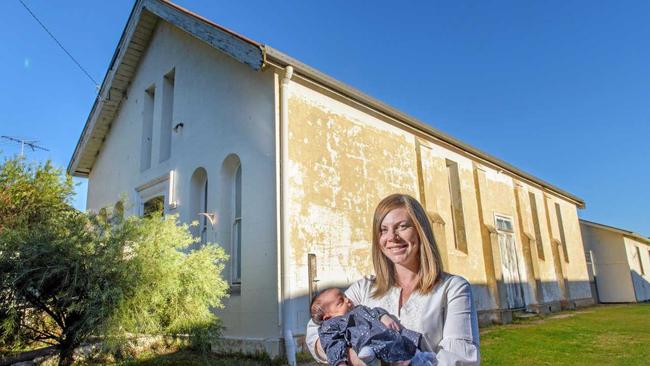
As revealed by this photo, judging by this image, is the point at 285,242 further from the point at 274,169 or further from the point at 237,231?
the point at 237,231

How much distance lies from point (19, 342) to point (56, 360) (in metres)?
0.85

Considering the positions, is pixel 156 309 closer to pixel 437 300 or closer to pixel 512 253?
pixel 437 300

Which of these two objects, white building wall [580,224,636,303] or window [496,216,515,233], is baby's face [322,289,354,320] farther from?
white building wall [580,224,636,303]

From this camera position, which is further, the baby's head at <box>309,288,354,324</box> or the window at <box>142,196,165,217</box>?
the window at <box>142,196,165,217</box>

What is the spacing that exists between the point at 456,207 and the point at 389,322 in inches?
529

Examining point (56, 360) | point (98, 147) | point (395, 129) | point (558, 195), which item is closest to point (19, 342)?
point (56, 360)

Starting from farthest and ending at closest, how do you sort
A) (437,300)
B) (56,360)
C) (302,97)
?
(302,97) < (56,360) < (437,300)

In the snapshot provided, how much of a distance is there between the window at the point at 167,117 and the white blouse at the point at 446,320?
11.6 metres

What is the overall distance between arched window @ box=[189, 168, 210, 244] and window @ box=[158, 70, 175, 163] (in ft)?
7.04

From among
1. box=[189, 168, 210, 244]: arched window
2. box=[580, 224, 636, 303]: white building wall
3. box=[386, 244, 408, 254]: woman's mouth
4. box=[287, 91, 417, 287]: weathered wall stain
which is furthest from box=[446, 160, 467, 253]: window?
box=[580, 224, 636, 303]: white building wall

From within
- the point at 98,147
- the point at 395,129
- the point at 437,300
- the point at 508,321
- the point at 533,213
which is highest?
the point at 98,147

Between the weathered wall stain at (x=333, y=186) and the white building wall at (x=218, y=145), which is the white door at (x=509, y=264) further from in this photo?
the white building wall at (x=218, y=145)

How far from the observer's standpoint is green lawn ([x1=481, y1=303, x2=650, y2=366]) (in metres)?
7.10

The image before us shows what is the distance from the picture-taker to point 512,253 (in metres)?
16.9
